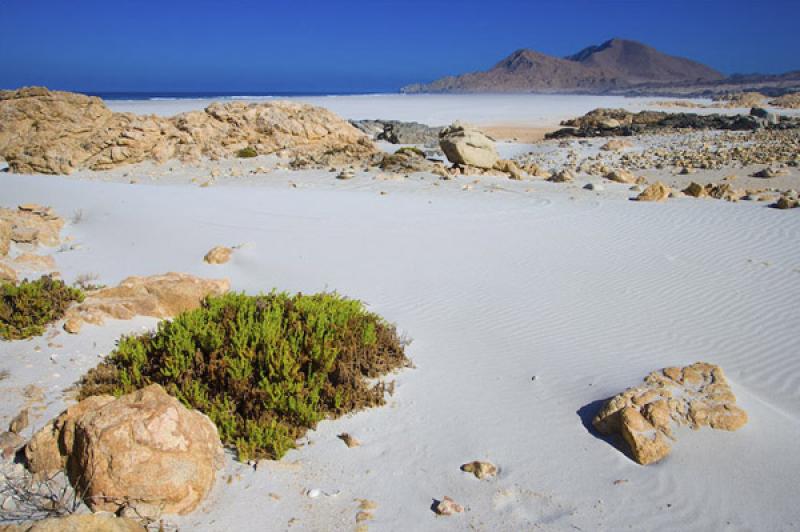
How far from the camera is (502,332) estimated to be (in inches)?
240

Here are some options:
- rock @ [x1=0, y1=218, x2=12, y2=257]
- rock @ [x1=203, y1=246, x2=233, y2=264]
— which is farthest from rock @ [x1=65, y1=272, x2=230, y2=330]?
rock @ [x1=0, y1=218, x2=12, y2=257]

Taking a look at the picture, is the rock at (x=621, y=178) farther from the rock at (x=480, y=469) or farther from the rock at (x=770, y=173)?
the rock at (x=480, y=469)

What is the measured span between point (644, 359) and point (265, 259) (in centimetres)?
562

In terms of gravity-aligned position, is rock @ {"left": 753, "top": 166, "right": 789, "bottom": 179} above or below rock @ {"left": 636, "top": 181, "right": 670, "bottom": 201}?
above

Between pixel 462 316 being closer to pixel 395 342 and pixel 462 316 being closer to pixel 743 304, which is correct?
pixel 395 342

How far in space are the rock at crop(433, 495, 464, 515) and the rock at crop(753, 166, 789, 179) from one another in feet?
57.5

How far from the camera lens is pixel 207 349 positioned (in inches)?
172

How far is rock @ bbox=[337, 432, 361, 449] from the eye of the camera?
3.89 m

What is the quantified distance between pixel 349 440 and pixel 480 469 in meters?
0.95

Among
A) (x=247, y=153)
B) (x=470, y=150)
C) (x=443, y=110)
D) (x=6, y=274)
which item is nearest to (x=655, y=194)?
(x=470, y=150)

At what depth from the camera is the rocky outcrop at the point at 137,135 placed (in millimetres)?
16625

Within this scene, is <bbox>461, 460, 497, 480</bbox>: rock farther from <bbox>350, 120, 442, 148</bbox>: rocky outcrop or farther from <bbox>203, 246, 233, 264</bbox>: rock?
<bbox>350, 120, 442, 148</bbox>: rocky outcrop

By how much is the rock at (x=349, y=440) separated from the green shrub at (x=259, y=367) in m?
0.24

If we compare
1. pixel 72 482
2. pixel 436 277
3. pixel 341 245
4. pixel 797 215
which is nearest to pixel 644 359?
pixel 436 277
